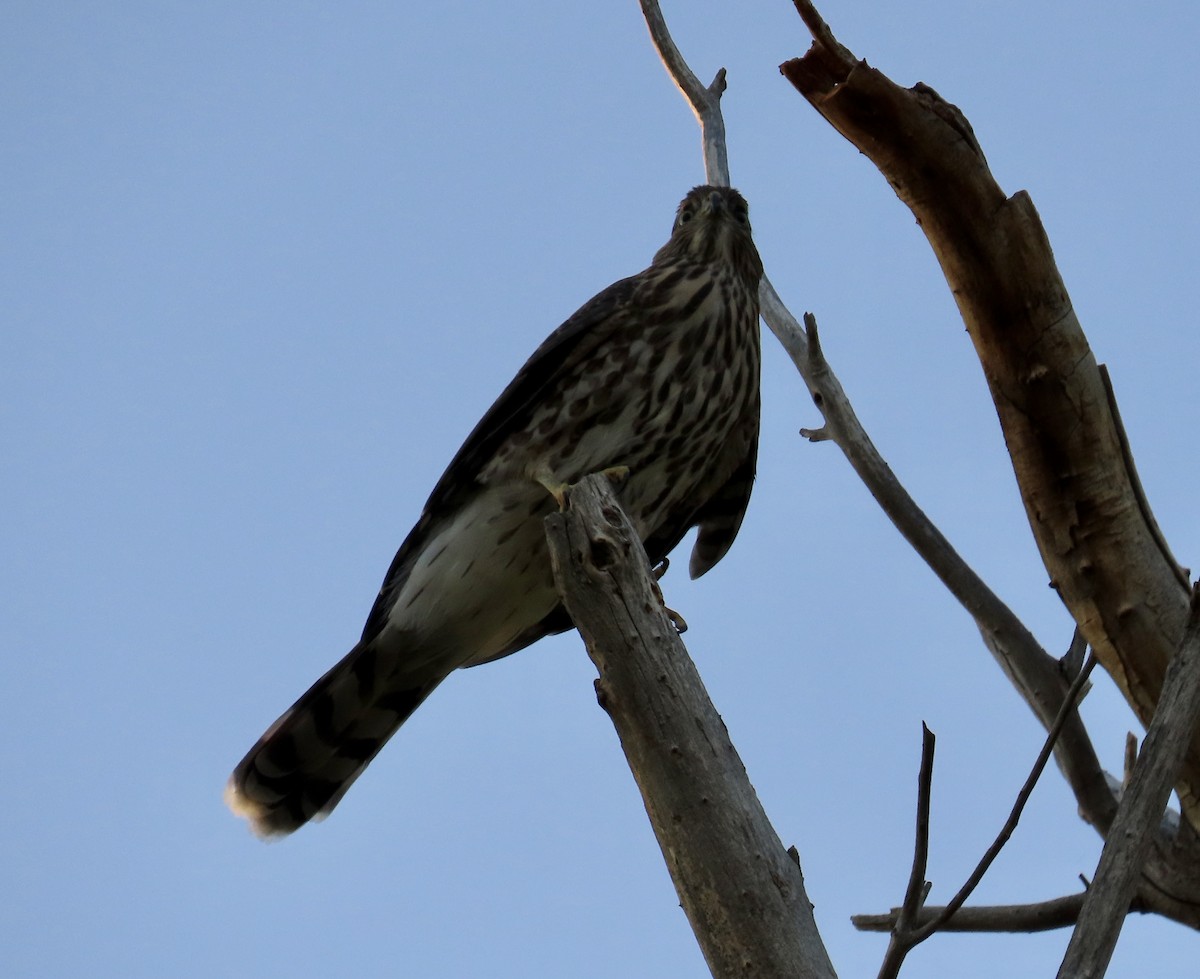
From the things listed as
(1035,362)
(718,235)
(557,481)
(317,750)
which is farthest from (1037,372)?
(317,750)

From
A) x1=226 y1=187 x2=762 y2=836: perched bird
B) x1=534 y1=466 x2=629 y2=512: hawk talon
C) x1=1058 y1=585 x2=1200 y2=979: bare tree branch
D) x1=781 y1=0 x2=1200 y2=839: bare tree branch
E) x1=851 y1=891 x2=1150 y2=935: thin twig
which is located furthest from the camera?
x1=226 y1=187 x2=762 y2=836: perched bird

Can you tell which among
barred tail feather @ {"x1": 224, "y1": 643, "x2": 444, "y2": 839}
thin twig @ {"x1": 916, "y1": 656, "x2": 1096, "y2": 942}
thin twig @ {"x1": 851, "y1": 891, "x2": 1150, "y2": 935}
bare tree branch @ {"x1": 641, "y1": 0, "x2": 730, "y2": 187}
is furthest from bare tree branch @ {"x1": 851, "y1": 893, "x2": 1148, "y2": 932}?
bare tree branch @ {"x1": 641, "y1": 0, "x2": 730, "y2": 187}

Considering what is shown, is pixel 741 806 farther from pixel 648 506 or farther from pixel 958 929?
pixel 648 506

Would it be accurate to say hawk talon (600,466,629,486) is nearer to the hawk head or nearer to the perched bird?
the perched bird

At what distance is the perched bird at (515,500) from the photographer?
4.01 m

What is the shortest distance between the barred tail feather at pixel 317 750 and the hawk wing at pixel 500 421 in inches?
5.8

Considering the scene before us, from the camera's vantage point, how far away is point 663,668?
2.45m

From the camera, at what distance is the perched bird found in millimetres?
4012

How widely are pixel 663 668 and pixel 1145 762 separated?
81 cm

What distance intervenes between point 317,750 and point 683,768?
2042mm

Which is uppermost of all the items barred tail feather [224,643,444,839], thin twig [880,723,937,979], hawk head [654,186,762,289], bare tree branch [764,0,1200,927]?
hawk head [654,186,762,289]

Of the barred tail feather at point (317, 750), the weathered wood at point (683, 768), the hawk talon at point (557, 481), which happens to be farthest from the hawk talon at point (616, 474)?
the weathered wood at point (683, 768)

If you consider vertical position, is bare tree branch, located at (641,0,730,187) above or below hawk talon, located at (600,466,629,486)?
above

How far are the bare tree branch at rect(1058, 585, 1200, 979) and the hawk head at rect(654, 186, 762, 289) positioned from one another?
2.77 metres
